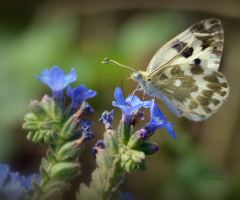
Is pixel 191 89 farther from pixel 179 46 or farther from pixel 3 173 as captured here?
pixel 3 173

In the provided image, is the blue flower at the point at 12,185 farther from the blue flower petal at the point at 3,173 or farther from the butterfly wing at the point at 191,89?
the butterfly wing at the point at 191,89

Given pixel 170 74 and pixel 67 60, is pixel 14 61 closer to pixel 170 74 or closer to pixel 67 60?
pixel 67 60

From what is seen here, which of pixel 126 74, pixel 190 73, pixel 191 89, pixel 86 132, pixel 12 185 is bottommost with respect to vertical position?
pixel 12 185

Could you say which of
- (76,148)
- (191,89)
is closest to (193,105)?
(191,89)

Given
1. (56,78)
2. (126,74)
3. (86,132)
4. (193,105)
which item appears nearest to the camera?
(86,132)

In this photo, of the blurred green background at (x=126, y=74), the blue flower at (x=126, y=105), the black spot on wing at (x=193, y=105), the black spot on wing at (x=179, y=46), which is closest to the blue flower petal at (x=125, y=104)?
the blue flower at (x=126, y=105)

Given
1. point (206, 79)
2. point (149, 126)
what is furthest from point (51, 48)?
point (149, 126)

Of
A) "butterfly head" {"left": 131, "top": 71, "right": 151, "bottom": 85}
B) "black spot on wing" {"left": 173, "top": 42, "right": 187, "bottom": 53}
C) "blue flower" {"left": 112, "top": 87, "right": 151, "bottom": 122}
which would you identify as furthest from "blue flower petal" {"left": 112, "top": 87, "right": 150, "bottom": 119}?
"black spot on wing" {"left": 173, "top": 42, "right": 187, "bottom": 53}
